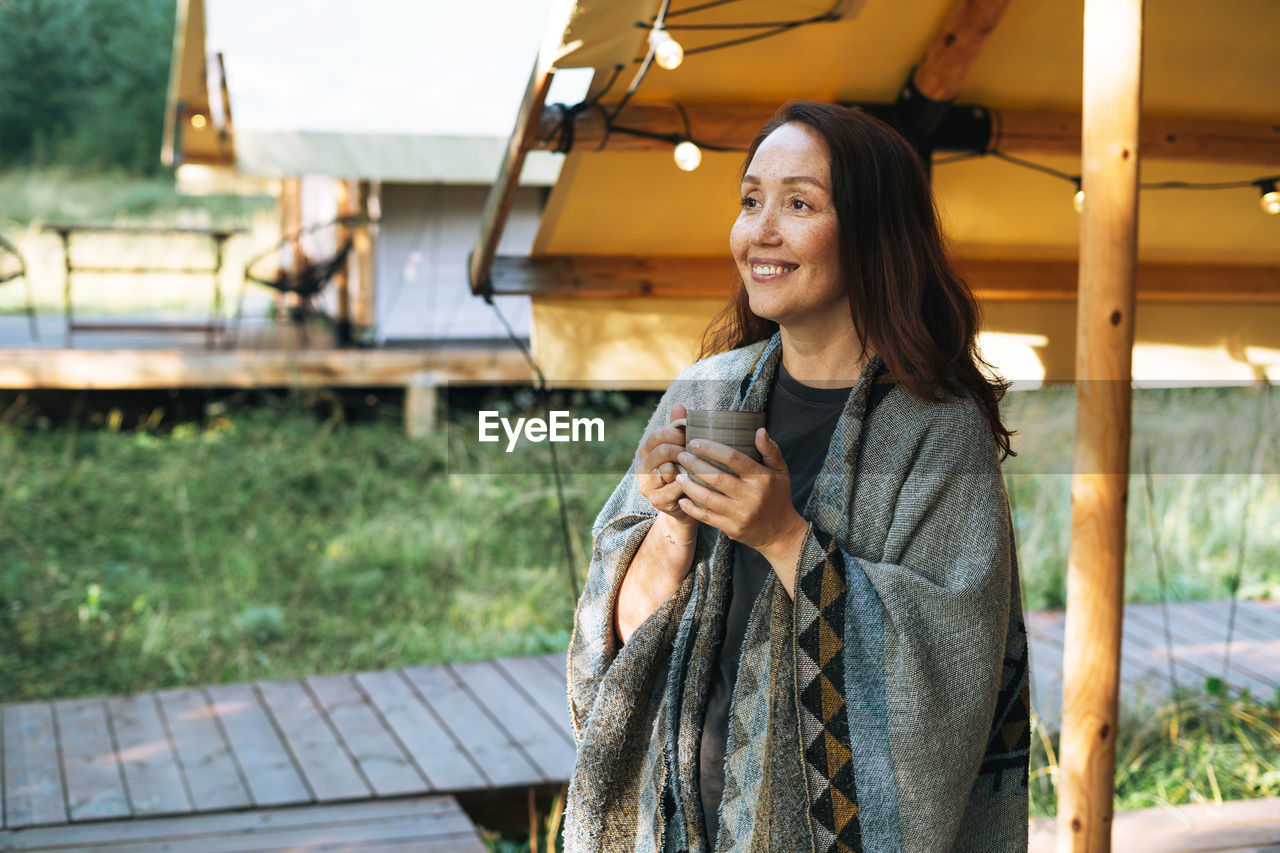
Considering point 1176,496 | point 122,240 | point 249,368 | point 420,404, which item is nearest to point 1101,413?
point 1176,496

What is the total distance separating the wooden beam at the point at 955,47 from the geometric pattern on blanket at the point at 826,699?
1.98 m

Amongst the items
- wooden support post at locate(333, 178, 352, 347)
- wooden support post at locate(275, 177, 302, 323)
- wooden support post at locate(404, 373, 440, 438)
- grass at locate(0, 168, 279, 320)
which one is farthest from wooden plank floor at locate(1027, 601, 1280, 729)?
wooden support post at locate(275, 177, 302, 323)

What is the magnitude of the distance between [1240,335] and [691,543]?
318 cm

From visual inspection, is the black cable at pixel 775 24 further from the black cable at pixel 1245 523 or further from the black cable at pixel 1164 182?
the black cable at pixel 1245 523

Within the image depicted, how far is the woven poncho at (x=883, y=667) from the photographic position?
135cm

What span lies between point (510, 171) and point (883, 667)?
6.82ft

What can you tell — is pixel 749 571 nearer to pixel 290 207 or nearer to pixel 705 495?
pixel 705 495

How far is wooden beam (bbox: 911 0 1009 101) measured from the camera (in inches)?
113

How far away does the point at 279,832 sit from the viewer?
3.14 meters

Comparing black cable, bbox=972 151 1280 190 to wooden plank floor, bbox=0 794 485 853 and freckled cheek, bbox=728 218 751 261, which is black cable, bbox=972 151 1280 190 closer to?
freckled cheek, bbox=728 218 751 261

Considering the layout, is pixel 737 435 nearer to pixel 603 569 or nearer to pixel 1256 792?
pixel 603 569

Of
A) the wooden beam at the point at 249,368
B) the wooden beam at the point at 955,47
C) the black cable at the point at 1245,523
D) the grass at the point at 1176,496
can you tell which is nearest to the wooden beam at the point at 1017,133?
the wooden beam at the point at 955,47

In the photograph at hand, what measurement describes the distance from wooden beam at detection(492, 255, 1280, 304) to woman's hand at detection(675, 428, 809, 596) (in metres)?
2.13

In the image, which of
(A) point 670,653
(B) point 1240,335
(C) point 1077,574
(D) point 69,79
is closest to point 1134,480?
(B) point 1240,335
